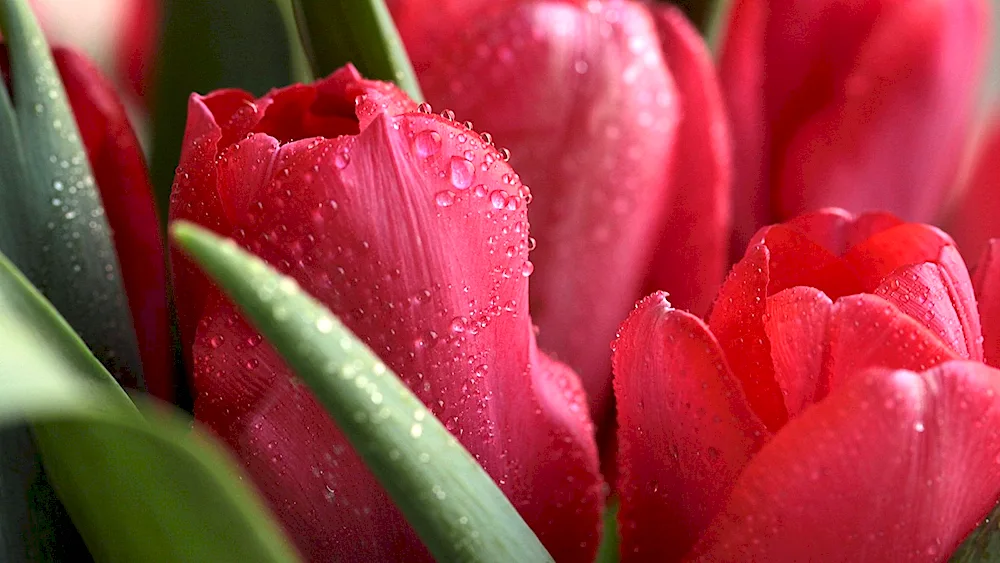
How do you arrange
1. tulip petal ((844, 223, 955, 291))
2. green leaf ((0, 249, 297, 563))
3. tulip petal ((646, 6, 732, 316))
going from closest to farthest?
green leaf ((0, 249, 297, 563)), tulip petal ((844, 223, 955, 291)), tulip petal ((646, 6, 732, 316))

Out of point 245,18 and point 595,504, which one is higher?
point 245,18

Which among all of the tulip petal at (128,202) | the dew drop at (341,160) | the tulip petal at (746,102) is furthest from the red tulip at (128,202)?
the tulip petal at (746,102)

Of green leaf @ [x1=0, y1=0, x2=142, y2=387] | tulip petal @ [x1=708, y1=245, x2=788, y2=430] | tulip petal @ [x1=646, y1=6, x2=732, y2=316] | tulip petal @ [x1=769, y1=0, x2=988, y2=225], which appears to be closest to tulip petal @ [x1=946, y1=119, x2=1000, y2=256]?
tulip petal @ [x1=769, y1=0, x2=988, y2=225]

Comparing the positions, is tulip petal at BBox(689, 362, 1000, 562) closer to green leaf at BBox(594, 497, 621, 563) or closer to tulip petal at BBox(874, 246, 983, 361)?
tulip petal at BBox(874, 246, 983, 361)

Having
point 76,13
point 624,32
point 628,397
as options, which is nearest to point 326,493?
point 628,397

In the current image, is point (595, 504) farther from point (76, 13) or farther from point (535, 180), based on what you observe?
point (76, 13)

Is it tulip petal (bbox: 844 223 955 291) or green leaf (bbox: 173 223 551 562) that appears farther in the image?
tulip petal (bbox: 844 223 955 291)

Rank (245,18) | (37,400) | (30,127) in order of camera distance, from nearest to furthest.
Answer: (37,400) < (30,127) < (245,18)

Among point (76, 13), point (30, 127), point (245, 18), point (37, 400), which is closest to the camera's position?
point (37, 400)
